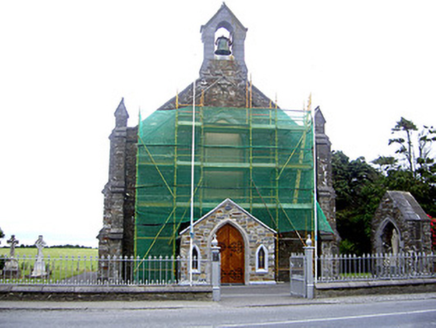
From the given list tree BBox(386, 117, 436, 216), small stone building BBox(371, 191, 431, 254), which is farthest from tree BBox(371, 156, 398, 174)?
small stone building BBox(371, 191, 431, 254)

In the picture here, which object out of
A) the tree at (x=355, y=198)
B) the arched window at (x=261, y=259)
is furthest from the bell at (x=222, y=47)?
the tree at (x=355, y=198)

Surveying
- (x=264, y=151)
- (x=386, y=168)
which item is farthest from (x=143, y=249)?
(x=386, y=168)

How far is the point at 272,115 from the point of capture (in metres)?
26.2

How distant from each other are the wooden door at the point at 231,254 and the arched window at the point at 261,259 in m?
0.68

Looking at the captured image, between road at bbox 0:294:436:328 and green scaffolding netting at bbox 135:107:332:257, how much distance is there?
8620mm

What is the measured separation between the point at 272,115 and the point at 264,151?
1.97m

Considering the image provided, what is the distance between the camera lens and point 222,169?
25016 millimetres

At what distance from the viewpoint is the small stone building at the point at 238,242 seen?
22891mm

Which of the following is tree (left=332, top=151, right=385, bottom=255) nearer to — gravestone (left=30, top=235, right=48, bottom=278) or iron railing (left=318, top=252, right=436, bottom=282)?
iron railing (left=318, top=252, right=436, bottom=282)

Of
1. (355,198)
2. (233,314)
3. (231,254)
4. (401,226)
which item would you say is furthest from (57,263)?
(355,198)

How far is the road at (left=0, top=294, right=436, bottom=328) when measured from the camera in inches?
438

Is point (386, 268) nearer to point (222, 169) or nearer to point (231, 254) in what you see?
point (231, 254)

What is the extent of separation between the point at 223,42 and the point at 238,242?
11.2m

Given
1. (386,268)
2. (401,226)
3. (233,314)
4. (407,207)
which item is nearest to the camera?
(233,314)
